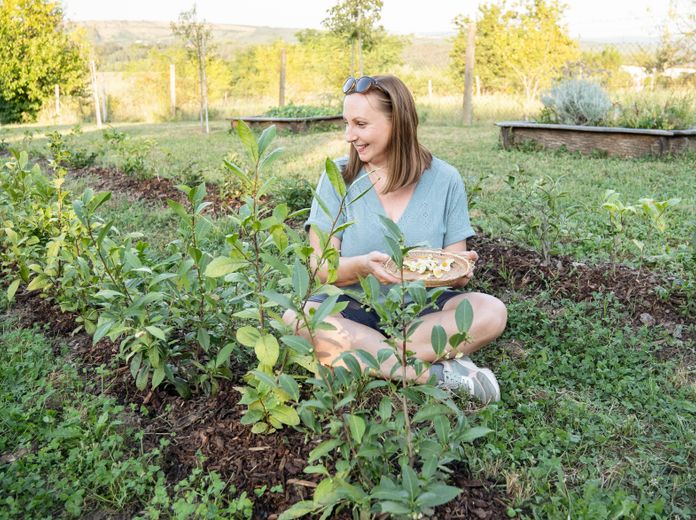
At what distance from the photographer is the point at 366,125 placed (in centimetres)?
247

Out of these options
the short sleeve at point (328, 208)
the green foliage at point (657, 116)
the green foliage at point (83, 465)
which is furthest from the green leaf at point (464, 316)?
the green foliage at point (657, 116)

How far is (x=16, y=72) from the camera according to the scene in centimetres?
1891

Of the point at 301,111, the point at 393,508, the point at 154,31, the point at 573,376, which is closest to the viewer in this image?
the point at 393,508

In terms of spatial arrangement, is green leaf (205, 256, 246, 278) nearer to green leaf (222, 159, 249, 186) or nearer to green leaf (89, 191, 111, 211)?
green leaf (222, 159, 249, 186)

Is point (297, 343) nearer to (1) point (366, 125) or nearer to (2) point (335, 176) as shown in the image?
(2) point (335, 176)

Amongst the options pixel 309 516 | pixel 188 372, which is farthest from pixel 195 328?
pixel 309 516

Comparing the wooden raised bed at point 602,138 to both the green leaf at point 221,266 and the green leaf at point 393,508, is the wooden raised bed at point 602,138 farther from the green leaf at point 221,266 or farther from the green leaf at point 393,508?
the green leaf at point 393,508

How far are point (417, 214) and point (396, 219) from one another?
0.09m

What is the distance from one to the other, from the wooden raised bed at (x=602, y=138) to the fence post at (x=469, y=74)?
3616 millimetres

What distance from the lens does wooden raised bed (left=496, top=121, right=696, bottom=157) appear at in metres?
7.16

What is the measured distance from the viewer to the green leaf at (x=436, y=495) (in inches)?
51.9


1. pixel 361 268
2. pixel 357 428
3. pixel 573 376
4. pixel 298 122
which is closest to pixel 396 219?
pixel 361 268

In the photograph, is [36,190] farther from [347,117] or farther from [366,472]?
[366,472]

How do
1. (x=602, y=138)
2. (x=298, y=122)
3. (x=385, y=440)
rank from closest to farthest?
(x=385, y=440) → (x=602, y=138) → (x=298, y=122)
